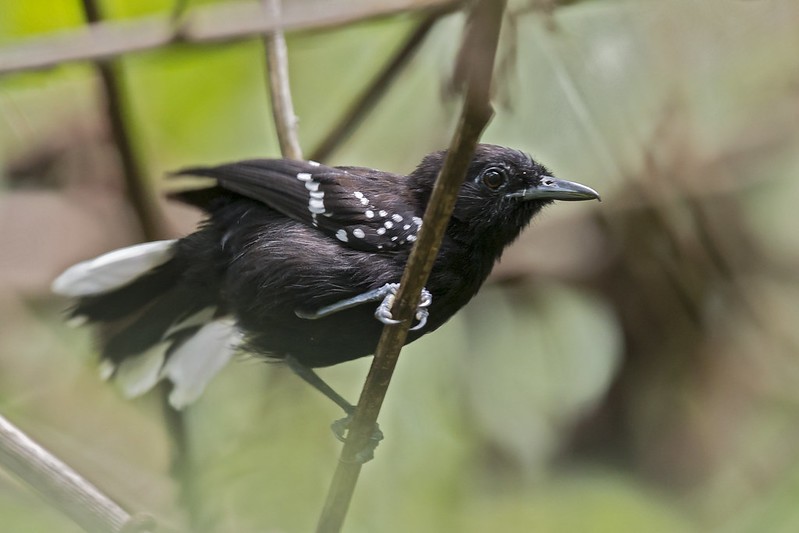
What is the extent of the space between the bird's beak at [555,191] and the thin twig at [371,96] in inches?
39.8

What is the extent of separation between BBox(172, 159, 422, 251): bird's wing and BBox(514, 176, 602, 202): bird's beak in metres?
0.43

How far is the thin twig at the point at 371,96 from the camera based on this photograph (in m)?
4.04

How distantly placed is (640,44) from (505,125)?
0.73 metres

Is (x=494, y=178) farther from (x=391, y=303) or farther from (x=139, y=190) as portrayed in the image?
(x=139, y=190)

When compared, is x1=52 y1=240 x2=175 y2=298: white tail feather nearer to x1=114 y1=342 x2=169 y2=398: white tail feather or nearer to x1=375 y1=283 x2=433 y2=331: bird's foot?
x1=114 y1=342 x2=169 y2=398: white tail feather

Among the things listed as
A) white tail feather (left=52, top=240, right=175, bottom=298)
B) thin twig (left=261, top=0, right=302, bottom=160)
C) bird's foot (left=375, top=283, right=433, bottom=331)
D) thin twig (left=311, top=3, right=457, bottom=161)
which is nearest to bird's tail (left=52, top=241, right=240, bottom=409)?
white tail feather (left=52, top=240, right=175, bottom=298)

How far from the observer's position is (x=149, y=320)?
167 inches

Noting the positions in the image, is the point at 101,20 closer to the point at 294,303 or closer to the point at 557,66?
the point at 294,303

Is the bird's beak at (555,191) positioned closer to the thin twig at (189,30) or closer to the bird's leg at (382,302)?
the bird's leg at (382,302)

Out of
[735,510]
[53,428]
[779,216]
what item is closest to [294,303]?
[53,428]

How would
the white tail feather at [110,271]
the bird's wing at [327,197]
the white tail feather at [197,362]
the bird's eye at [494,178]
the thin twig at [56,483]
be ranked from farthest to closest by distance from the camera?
the white tail feather at [197,362] < the white tail feather at [110,271] < the bird's eye at [494,178] < the bird's wing at [327,197] < the thin twig at [56,483]

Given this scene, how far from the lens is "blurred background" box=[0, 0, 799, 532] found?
12.6 feet

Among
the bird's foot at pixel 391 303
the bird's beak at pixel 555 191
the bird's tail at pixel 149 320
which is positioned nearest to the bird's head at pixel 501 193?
the bird's beak at pixel 555 191

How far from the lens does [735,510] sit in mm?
3959
